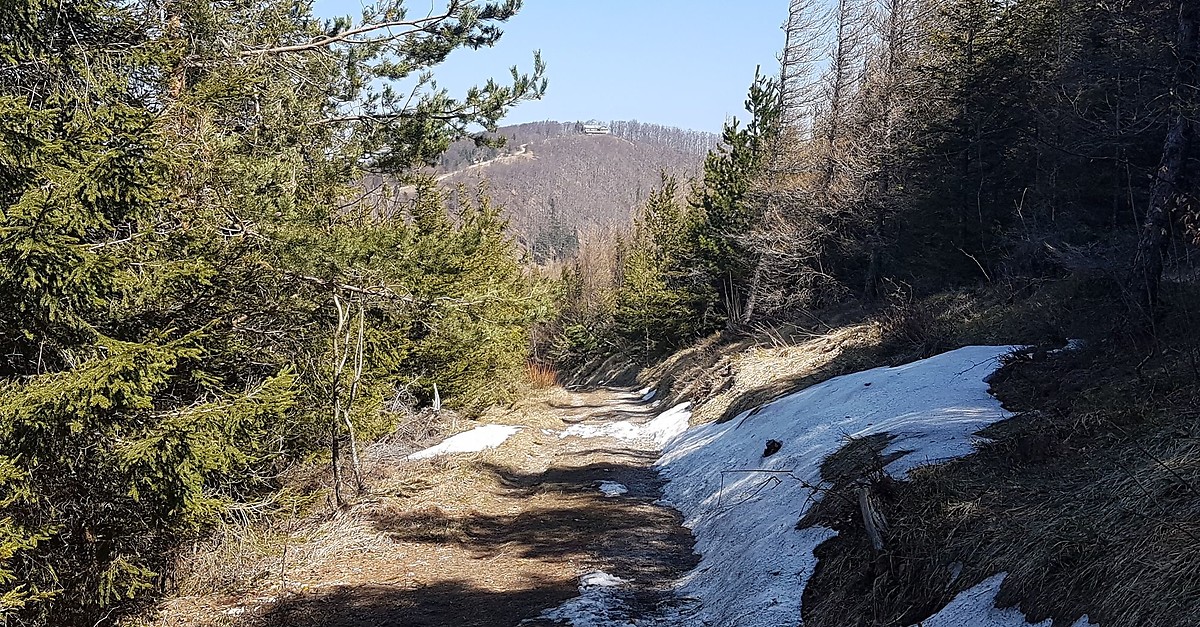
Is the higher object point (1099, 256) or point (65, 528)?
point (1099, 256)

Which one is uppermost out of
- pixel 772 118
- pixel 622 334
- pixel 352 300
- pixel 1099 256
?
pixel 772 118

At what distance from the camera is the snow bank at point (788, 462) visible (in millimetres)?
6266

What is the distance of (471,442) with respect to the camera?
15.0 m

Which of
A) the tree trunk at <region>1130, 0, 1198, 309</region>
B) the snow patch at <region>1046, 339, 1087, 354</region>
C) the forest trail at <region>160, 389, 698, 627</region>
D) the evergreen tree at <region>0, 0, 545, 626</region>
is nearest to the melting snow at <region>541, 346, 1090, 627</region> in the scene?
the forest trail at <region>160, 389, 698, 627</region>

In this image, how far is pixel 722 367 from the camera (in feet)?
65.9

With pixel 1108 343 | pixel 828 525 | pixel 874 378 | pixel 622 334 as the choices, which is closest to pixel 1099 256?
pixel 1108 343

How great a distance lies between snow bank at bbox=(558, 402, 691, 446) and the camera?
17391mm

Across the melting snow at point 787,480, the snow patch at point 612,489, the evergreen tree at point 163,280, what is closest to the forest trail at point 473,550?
the snow patch at point 612,489

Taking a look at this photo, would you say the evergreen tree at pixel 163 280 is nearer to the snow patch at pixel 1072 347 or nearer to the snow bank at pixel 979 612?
the snow bank at pixel 979 612

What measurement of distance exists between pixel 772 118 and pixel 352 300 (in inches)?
832

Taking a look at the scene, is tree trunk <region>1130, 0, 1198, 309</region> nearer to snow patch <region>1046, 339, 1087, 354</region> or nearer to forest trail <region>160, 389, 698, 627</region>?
snow patch <region>1046, 339, 1087, 354</region>

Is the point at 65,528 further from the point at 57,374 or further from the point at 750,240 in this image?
the point at 750,240

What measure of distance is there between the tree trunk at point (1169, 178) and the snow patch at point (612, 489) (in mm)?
7468

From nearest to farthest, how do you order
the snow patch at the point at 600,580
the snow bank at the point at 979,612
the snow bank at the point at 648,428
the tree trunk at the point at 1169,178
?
the snow bank at the point at 979,612, the snow patch at the point at 600,580, the tree trunk at the point at 1169,178, the snow bank at the point at 648,428
